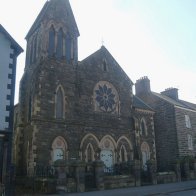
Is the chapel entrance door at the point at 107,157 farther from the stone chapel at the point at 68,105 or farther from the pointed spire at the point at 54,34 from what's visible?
the pointed spire at the point at 54,34

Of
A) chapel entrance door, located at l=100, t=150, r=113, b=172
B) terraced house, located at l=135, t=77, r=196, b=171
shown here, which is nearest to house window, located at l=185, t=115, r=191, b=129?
terraced house, located at l=135, t=77, r=196, b=171

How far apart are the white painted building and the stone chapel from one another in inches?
272

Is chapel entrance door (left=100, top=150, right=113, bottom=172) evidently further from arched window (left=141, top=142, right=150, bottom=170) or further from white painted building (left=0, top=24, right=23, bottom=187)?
white painted building (left=0, top=24, right=23, bottom=187)

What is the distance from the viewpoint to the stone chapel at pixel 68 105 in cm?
2414

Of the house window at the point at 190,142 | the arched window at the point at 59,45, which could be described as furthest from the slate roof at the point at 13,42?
the house window at the point at 190,142

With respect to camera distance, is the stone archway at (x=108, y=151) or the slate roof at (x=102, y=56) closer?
the stone archway at (x=108, y=151)

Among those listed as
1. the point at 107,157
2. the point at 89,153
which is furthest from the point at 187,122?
the point at 89,153

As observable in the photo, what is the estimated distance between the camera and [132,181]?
72.1 ft

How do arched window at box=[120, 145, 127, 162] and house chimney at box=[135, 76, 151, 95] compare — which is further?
house chimney at box=[135, 76, 151, 95]

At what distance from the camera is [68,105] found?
25.8m

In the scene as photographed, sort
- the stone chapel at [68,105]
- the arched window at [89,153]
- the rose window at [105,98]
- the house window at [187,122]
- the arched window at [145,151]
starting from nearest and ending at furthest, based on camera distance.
→ the stone chapel at [68,105], the arched window at [89,153], the rose window at [105,98], the arched window at [145,151], the house window at [187,122]

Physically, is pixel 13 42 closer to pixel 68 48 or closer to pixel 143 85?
pixel 68 48

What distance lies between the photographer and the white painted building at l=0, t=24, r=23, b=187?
15727 mm

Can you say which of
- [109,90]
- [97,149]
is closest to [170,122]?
[109,90]
